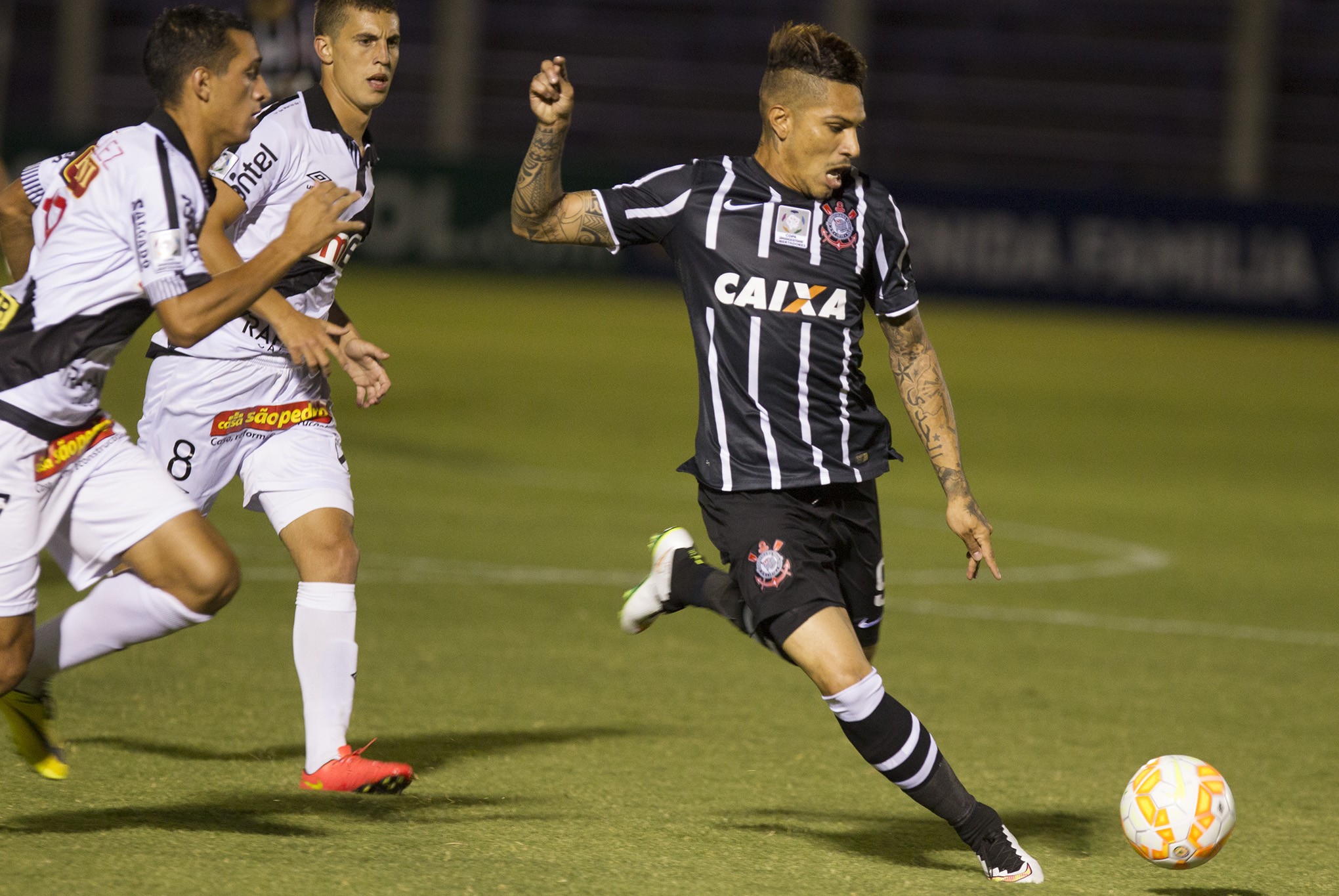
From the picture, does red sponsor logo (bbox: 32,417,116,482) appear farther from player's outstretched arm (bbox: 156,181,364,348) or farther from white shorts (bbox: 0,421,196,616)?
player's outstretched arm (bbox: 156,181,364,348)

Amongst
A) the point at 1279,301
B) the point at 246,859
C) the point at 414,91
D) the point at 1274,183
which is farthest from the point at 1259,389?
the point at 246,859

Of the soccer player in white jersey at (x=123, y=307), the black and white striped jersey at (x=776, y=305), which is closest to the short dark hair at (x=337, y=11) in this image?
the soccer player in white jersey at (x=123, y=307)

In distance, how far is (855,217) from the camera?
4.87m

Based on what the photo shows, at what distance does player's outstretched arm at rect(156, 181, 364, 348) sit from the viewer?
4.17m

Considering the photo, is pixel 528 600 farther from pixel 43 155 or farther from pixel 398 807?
pixel 43 155

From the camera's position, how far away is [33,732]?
472cm

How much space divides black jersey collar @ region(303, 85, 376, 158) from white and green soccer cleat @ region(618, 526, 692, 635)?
1.52m

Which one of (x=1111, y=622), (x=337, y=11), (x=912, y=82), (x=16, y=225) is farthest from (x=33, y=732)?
(x=912, y=82)

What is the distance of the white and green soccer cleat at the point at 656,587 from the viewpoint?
552cm

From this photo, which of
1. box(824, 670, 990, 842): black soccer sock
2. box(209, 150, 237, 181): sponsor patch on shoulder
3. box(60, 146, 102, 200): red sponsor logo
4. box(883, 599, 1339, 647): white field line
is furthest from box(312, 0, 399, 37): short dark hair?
box(883, 599, 1339, 647): white field line

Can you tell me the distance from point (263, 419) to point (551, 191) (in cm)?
114

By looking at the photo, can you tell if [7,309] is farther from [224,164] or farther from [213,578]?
[224,164]

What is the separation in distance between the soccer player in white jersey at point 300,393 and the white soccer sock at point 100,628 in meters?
0.52

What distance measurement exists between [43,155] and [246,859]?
19.4m
